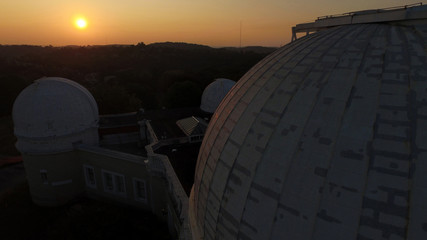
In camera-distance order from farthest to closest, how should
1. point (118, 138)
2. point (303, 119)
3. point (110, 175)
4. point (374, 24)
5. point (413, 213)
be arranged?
point (118, 138) < point (110, 175) < point (374, 24) < point (303, 119) < point (413, 213)

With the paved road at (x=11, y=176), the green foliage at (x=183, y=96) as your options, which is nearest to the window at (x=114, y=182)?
the paved road at (x=11, y=176)

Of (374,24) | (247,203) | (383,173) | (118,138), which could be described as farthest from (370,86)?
(118,138)

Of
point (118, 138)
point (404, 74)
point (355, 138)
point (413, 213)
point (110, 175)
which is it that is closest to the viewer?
point (413, 213)

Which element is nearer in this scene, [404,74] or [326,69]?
[404,74]

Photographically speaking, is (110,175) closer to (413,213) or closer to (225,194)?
(225,194)

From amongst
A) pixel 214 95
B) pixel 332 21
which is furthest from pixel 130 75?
pixel 332 21

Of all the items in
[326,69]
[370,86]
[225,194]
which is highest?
[326,69]

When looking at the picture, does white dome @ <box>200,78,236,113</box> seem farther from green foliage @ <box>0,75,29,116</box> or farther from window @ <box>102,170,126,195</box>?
green foliage @ <box>0,75,29,116</box>
